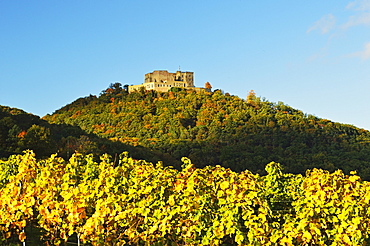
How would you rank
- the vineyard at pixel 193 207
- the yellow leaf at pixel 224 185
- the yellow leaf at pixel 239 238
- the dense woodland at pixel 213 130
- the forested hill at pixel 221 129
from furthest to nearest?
the forested hill at pixel 221 129 → the dense woodland at pixel 213 130 → the yellow leaf at pixel 224 185 → the vineyard at pixel 193 207 → the yellow leaf at pixel 239 238

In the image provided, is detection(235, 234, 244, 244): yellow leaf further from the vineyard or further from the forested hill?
the forested hill

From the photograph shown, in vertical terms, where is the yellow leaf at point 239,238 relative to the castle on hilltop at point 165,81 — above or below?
below

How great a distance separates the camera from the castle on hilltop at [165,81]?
109 metres

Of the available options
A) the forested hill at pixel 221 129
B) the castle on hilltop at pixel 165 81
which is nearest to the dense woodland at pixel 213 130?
the forested hill at pixel 221 129

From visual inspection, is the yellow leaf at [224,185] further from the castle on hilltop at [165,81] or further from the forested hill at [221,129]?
the castle on hilltop at [165,81]

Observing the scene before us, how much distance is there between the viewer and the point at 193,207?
10.9 m

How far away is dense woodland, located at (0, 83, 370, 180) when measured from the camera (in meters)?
63.2

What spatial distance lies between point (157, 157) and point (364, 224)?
38.9m

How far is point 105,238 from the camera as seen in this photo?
36.4 ft

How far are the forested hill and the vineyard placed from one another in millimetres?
48695

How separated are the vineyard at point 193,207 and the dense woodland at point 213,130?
32828 mm

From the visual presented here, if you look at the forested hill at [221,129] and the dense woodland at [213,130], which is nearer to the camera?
the dense woodland at [213,130]

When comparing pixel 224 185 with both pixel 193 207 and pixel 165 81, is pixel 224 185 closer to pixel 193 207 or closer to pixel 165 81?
pixel 193 207

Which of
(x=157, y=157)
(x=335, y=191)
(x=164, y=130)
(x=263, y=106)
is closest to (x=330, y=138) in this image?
(x=263, y=106)
